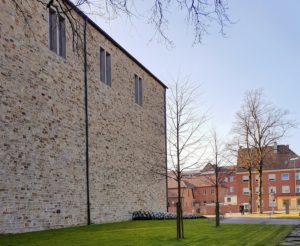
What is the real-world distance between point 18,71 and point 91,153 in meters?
7.47

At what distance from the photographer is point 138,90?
32.7m

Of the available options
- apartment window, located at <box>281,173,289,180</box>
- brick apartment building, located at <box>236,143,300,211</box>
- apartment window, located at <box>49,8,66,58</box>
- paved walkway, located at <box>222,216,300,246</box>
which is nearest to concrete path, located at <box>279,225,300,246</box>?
paved walkway, located at <box>222,216,300,246</box>

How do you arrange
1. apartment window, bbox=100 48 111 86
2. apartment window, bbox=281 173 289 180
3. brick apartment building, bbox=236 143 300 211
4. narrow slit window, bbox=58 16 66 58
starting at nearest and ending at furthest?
narrow slit window, bbox=58 16 66 58, apartment window, bbox=100 48 111 86, brick apartment building, bbox=236 143 300 211, apartment window, bbox=281 173 289 180

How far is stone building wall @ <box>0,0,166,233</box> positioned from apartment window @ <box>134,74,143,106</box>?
2.46 ft

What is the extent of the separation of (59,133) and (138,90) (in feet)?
43.6

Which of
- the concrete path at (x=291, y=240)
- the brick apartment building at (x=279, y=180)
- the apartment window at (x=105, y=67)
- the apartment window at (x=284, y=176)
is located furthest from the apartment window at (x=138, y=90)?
the apartment window at (x=284, y=176)

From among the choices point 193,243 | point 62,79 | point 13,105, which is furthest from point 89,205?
point 193,243

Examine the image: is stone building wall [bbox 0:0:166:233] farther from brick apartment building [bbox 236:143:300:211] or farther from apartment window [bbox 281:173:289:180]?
apartment window [bbox 281:173:289:180]

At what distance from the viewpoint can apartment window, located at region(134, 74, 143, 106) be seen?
106 ft

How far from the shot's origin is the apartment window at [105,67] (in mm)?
26441

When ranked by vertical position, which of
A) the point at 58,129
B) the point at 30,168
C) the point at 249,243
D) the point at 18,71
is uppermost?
the point at 18,71

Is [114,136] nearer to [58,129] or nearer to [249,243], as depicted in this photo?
[58,129]

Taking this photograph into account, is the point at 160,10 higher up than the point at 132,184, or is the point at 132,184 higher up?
the point at 160,10

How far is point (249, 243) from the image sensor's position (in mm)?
13422
